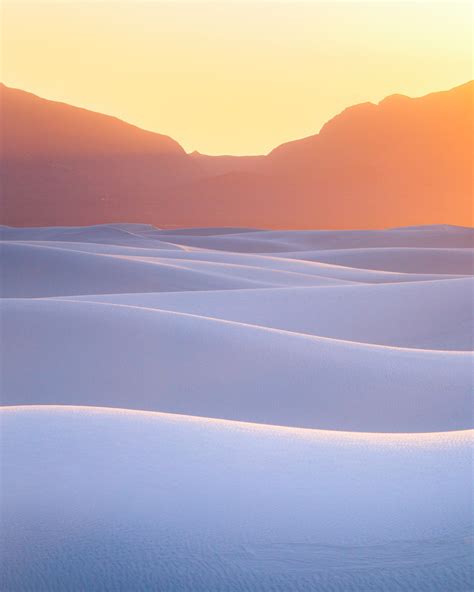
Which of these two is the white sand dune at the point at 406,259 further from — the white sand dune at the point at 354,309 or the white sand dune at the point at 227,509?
the white sand dune at the point at 227,509

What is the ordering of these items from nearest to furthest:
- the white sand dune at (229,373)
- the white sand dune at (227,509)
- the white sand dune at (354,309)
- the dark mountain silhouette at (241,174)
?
the white sand dune at (227,509)
the white sand dune at (229,373)
the white sand dune at (354,309)
the dark mountain silhouette at (241,174)

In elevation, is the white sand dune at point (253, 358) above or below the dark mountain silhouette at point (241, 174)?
below

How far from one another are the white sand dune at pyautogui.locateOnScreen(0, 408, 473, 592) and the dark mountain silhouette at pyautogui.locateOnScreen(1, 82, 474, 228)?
45752mm

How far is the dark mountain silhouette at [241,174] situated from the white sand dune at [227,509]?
45752 millimetres

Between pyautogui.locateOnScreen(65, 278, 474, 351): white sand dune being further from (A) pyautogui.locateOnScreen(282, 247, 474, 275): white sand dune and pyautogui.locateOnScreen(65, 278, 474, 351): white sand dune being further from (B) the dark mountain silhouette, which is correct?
(B) the dark mountain silhouette

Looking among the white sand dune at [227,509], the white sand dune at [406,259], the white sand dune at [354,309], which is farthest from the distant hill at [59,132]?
the white sand dune at [227,509]

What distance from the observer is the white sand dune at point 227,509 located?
1513mm

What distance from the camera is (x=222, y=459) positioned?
6.59 feet

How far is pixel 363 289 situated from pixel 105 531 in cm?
644

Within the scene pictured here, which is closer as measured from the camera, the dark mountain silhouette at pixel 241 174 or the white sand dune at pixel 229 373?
the white sand dune at pixel 229 373

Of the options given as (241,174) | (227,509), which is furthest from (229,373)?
(241,174)

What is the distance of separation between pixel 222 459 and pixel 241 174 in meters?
58.2

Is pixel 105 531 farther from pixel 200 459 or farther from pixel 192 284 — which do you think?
pixel 192 284

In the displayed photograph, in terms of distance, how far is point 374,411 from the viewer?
3.91m
